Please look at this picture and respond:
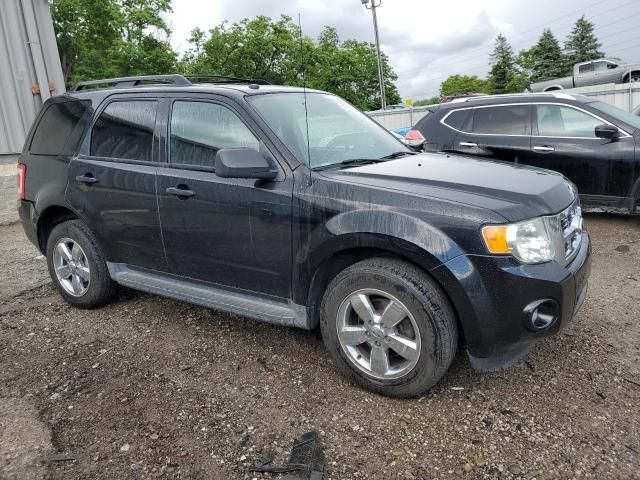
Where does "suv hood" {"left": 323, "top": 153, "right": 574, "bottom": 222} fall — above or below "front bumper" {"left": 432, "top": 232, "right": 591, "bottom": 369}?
above

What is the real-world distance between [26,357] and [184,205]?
1.57 metres

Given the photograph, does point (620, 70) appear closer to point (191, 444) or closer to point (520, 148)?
point (520, 148)

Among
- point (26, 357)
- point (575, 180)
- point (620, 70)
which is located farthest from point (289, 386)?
point (620, 70)

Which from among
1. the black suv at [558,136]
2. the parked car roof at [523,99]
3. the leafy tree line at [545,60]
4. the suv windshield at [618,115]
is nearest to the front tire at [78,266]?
the black suv at [558,136]

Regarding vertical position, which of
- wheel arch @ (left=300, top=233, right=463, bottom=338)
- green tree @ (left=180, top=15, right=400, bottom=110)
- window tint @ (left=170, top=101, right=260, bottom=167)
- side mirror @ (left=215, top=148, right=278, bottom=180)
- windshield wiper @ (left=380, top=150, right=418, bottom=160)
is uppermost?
green tree @ (left=180, top=15, right=400, bottom=110)

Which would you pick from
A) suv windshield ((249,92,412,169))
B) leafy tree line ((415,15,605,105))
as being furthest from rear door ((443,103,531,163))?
leafy tree line ((415,15,605,105))

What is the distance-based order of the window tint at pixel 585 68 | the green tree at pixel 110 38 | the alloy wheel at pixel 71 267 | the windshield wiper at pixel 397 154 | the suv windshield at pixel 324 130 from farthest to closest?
A: the green tree at pixel 110 38, the window tint at pixel 585 68, the alloy wheel at pixel 71 267, the windshield wiper at pixel 397 154, the suv windshield at pixel 324 130

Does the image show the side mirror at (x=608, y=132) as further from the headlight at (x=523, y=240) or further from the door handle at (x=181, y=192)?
the door handle at (x=181, y=192)

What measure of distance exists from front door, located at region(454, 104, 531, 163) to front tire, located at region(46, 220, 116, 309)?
4.75m

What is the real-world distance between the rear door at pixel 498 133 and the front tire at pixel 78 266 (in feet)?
15.6

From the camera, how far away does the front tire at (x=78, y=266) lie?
4211mm

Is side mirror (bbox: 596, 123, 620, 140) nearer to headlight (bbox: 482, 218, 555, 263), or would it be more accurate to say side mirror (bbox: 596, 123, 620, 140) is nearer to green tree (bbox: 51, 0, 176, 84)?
headlight (bbox: 482, 218, 555, 263)

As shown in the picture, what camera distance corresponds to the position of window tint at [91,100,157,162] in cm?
378

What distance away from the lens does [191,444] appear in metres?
2.62
